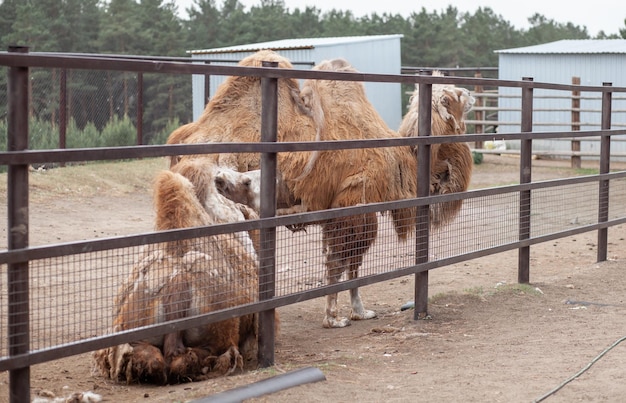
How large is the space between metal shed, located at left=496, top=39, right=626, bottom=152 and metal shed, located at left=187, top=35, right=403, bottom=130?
288 cm

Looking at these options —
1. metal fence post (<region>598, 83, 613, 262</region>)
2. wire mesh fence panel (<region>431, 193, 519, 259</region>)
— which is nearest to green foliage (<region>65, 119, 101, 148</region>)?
wire mesh fence panel (<region>431, 193, 519, 259</region>)

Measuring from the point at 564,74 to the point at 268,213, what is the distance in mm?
20429

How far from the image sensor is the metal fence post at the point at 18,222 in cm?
354

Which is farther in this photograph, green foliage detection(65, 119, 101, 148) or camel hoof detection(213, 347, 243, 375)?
green foliage detection(65, 119, 101, 148)

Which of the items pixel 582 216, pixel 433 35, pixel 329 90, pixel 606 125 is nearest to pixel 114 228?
pixel 329 90

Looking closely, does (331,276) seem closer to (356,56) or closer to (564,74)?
(356,56)

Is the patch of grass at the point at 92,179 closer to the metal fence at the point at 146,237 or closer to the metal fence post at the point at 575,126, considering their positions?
the metal fence at the point at 146,237

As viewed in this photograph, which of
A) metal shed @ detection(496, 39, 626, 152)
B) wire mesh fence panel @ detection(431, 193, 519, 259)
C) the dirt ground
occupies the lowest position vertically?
the dirt ground

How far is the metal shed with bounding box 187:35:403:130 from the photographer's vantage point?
20.8 m

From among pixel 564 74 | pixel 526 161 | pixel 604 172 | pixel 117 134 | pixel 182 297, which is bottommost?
pixel 182 297

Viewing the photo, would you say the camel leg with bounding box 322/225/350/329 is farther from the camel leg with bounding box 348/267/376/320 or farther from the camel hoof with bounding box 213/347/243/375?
the camel hoof with bounding box 213/347/243/375

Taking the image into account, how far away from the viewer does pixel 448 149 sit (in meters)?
7.32

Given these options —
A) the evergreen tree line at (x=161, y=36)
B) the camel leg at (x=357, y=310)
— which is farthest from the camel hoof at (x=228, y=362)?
the evergreen tree line at (x=161, y=36)

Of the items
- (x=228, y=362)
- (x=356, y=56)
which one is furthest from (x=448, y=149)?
(x=356, y=56)
